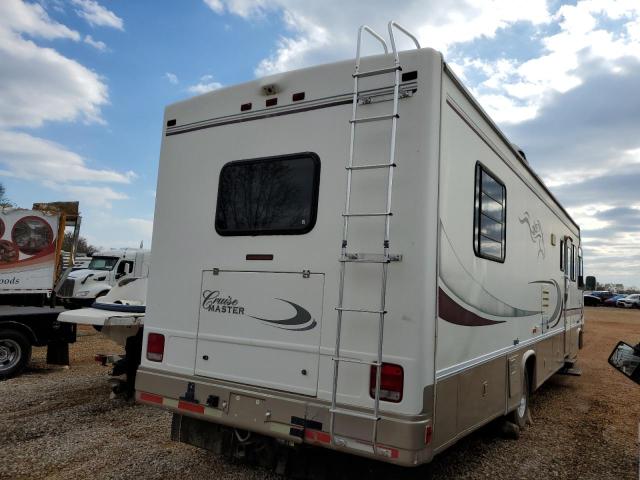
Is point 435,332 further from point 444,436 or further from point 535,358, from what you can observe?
point 535,358

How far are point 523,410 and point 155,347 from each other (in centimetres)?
413

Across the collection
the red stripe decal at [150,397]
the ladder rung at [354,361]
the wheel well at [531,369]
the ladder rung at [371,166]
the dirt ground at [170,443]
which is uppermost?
the ladder rung at [371,166]

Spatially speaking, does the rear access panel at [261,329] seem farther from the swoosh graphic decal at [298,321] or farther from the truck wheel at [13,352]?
the truck wheel at [13,352]

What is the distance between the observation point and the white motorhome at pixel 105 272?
15258 mm

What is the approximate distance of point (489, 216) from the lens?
4.24 meters

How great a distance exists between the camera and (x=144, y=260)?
1725 cm

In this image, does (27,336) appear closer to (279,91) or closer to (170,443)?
(170,443)

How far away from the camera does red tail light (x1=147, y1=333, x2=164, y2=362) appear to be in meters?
4.06

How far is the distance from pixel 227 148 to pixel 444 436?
269cm

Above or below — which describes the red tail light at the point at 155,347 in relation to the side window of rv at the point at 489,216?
below

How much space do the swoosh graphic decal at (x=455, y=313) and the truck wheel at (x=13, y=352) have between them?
6920 mm

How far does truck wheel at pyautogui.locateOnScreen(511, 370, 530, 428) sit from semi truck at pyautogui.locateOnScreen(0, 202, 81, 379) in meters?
6.65

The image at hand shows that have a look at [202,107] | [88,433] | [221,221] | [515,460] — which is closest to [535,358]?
[515,460]

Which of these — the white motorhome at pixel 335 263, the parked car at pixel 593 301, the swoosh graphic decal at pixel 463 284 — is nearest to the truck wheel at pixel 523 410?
the white motorhome at pixel 335 263
